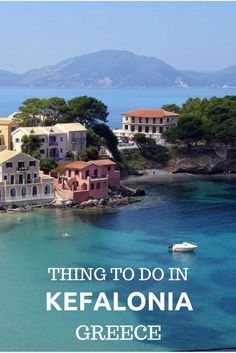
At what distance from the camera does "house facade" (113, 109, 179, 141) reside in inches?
1849

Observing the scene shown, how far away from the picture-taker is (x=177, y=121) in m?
45.7

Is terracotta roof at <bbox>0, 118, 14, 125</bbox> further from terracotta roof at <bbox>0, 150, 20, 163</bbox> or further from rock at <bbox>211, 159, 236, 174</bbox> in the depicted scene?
rock at <bbox>211, 159, 236, 174</bbox>

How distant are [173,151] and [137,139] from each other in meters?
2.45

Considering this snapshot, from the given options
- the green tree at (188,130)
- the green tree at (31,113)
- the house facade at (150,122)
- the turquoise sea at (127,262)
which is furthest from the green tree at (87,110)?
the turquoise sea at (127,262)

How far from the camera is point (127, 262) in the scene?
72.9ft

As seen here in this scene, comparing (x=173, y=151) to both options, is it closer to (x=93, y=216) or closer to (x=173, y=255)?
(x=93, y=216)

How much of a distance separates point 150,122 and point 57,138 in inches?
509

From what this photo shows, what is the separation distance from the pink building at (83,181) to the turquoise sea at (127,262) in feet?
6.27

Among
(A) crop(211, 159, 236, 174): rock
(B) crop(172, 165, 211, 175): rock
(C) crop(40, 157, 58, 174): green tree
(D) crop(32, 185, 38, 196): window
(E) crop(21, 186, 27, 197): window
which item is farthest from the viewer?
(A) crop(211, 159, 236, 174): rock

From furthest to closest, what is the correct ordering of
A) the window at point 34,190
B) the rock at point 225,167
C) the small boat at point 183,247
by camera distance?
the rock at point 225,167 < the window at point 34,190 < the small boat at point 183,247

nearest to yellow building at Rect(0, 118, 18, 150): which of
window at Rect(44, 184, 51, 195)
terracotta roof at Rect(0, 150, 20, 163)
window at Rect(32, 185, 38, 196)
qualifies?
terracotta roof at Rect(0, 150, 20, 163)

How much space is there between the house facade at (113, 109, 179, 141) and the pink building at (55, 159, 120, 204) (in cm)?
1410

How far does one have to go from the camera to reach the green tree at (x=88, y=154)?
3551cm

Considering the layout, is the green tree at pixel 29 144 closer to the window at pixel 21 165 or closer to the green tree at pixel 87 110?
the window at pixel 21 165
